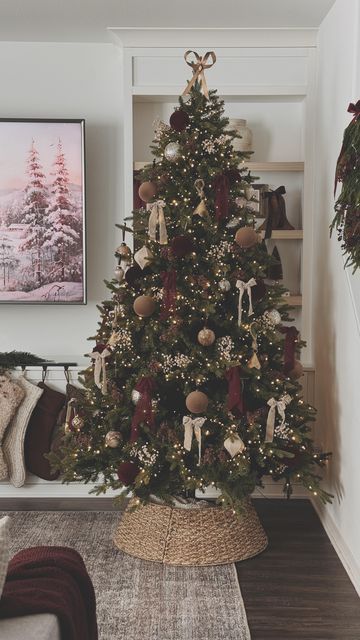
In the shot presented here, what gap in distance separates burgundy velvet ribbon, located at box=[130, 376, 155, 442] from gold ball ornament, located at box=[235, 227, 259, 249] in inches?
29.1

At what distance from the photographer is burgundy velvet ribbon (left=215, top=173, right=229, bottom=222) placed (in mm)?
3613

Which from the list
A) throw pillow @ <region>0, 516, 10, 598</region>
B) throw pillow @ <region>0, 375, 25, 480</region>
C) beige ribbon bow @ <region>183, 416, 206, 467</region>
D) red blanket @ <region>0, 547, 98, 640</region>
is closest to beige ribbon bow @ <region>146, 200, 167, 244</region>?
beige ribbon bow @ <region>183, 416, 206, 467</region>

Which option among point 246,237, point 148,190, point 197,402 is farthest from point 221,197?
point 197,402

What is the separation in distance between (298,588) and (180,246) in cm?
155

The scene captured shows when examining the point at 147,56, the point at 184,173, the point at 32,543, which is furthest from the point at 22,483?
the point at 147,56

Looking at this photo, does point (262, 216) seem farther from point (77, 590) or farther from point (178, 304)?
point (77, 590)

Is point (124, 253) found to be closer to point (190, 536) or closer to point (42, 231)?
point (42, 231)

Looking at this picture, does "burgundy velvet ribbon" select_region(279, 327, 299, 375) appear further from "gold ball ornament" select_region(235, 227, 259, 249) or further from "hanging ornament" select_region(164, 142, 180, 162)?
"hanging ornament" select_region(164, 142, 180, 162)

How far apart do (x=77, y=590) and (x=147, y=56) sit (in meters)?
3.43

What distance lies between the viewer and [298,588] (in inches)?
131

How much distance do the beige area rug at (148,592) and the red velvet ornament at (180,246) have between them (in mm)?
1406

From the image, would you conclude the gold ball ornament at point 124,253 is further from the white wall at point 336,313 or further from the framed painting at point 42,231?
the white wall at point 336,313

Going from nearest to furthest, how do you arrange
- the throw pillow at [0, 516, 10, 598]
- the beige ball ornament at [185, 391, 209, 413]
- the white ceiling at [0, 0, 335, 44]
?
the throw pillow at [0, 516, 10, 598], the beige ball ornament at [185, 391, 209, 413], the white ceiling at [0, 0, 335, 44]

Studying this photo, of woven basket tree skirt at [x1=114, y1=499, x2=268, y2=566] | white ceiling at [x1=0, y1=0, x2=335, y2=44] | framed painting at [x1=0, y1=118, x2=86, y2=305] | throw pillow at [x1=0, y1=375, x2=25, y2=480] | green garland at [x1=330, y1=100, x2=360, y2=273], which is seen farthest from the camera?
framed painting at [x1=0, y1=118, x2=86, y2=305]
